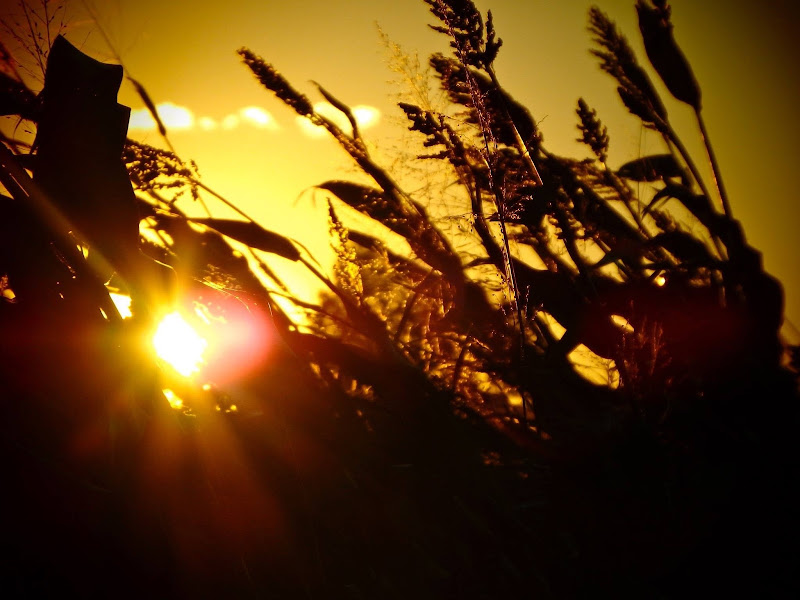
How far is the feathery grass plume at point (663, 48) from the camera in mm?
1059

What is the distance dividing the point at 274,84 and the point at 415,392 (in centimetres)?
78

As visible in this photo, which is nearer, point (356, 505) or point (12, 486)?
point (12, 486)

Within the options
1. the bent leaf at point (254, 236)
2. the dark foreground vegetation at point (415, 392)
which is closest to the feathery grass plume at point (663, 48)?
the dark foreground vegetation at point (415, 392)

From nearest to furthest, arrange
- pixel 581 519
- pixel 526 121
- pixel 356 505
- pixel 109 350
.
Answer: pixel 109 350 < pixel 356 505 < pixel 581 519 < pixel 526 121

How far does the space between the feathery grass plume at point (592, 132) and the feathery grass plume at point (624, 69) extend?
8cm

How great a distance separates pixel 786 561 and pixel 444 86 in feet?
3.76

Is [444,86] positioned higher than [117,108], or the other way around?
[444,86]

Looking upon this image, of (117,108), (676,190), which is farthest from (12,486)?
(676,190)

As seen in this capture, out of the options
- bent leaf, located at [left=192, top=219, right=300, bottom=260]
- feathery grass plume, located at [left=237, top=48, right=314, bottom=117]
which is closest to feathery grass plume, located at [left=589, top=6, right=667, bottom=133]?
feathery grass plume, located at [left=237, top=48, right=314, bottom=117]

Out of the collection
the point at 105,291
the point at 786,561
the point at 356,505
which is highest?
the point at 105,291

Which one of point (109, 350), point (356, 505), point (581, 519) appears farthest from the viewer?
point (581, 519)

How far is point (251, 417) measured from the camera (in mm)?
821

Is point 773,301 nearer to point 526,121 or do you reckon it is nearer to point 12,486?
point 526,121

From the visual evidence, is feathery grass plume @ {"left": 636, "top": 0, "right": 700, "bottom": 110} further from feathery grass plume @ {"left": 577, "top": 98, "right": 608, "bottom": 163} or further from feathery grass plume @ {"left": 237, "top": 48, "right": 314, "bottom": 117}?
feathery grass plume @ {"left": 237, "top": 48, "right": 314, "bottom": 117}
